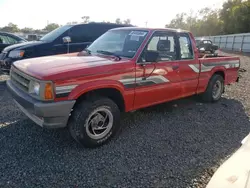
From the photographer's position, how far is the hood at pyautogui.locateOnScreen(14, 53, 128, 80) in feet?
9.81

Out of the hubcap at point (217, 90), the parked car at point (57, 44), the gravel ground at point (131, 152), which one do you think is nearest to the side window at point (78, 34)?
the parked car at point (57, 44)

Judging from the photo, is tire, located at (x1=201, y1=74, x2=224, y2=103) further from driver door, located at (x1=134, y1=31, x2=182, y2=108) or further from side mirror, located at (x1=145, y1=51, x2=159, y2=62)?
side mirror, located at (x1=145, y1=51, x2=159, y2=62)

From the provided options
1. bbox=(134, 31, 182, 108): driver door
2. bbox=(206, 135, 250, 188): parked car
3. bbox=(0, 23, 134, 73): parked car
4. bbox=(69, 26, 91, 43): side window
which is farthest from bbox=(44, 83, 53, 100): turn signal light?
bbox=(69, 26, 91, 43): side window

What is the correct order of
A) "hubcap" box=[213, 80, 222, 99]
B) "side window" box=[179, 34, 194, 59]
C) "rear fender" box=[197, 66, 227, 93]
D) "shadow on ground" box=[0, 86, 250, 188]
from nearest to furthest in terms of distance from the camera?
"shadow on ground" box=[0, 86, 250, 188] < "side window" box=[179, 34, 194, 59] < "rear fender" box=[197, 66, 227, 93] < "hubcap" box=[213, 80, 222, 99]

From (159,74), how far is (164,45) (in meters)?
0.63

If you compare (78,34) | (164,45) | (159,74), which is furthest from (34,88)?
(78,34)

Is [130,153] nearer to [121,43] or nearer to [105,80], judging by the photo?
[105,80]

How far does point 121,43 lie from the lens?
4.16 metres

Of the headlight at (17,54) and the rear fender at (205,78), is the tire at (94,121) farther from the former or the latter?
the headlight at (17,54)

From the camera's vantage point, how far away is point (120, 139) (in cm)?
375

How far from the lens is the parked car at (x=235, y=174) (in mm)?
1722

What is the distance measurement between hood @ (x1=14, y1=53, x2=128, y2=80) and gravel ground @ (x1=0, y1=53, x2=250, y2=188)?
1106 millimetres

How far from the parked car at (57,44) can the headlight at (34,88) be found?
2791 millimetres

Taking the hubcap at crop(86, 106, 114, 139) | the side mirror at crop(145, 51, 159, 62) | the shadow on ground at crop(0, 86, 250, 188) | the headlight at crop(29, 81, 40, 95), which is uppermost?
the side mirror at crop(145, 51, 159, 62)
